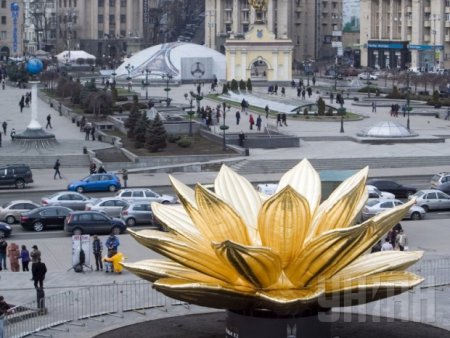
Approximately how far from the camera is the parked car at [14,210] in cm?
3384

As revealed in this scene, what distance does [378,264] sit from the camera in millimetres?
18312

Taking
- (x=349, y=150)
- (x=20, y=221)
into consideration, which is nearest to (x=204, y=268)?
(x=20, y=221)

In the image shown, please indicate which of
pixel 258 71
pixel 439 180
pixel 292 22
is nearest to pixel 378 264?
pixel 439 180

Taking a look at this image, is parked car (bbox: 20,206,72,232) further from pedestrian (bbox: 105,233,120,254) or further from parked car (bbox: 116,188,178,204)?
pedestrian (bbox: 105,233,120,254)

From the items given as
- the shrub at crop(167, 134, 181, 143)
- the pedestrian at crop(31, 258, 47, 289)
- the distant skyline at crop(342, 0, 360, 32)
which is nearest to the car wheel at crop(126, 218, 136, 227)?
the pedestrian at crop(31, 258, 47, 289)

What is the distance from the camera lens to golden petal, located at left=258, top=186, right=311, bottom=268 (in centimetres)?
1723

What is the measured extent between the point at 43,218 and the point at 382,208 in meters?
8.65

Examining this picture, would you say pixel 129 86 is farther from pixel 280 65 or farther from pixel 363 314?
pixel 363 314

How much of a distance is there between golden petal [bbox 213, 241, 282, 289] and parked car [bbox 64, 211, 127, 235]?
1419 cm

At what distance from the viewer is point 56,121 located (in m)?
62.8

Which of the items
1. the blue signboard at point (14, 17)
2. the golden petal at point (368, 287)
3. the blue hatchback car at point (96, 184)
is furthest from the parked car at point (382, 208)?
the blue signboard at point (14, 17)

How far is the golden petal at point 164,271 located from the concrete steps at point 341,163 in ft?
84.9

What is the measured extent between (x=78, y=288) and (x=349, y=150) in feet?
86.8

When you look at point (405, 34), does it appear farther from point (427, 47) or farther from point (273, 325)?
point (273, 325)
